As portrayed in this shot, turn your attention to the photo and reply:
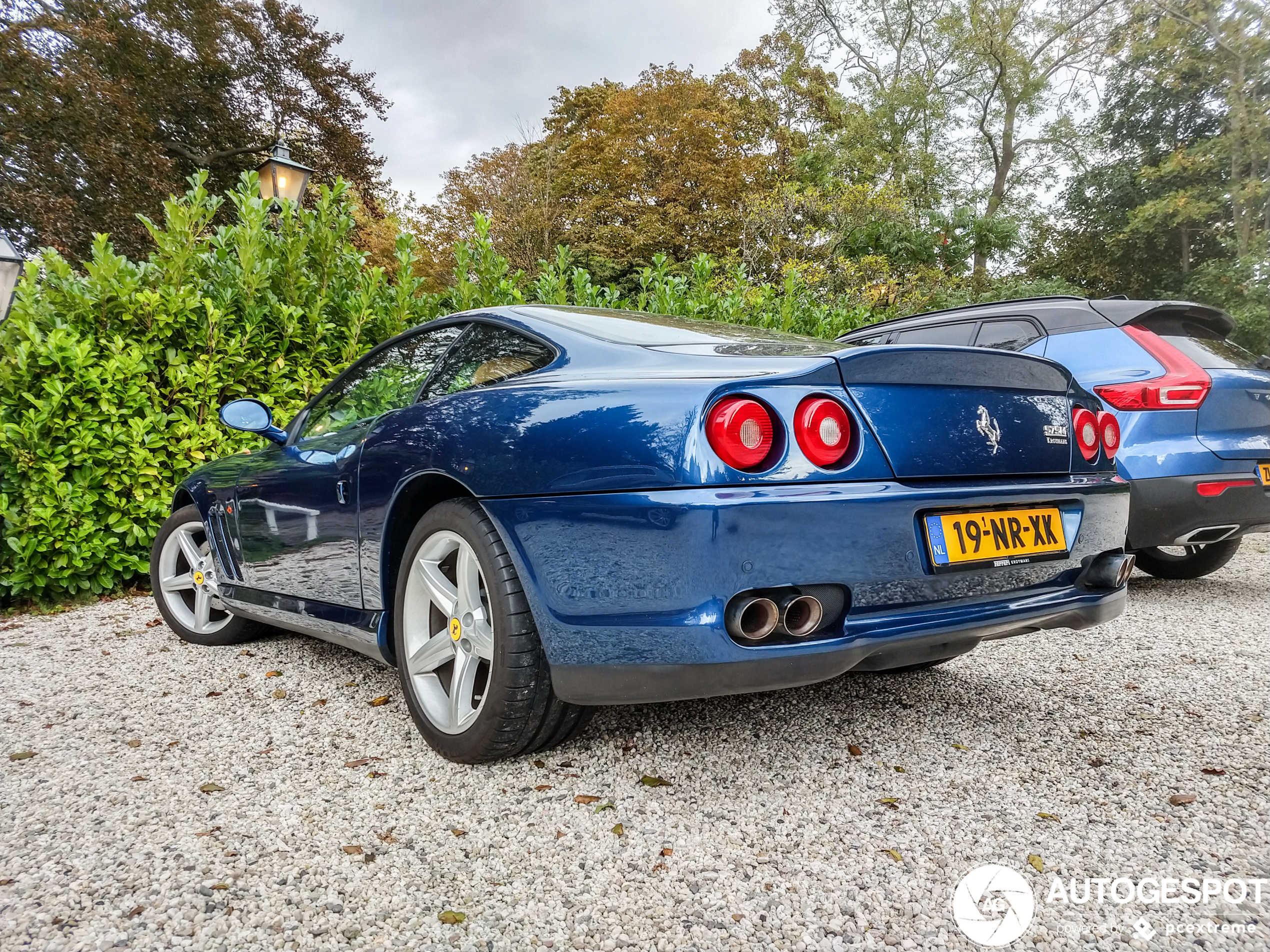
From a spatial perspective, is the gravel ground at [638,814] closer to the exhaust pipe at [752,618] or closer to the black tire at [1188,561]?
the exhaust pipe at [752,618]

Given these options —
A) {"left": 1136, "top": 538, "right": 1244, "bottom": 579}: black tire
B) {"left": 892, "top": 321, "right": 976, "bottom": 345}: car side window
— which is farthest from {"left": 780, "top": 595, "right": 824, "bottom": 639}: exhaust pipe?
{"left": 1136, "top": 538, "right": 1244, "bottom": 579}: black tire

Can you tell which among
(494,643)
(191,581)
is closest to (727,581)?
(494,643)

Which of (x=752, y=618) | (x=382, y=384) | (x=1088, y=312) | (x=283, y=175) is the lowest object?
(x=752, y=618)

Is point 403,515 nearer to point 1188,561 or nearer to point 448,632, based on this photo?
point 448,632

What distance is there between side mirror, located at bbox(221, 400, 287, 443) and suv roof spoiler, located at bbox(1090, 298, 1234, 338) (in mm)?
4246

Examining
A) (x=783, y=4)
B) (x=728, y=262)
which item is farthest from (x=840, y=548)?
(x=783, y=4)

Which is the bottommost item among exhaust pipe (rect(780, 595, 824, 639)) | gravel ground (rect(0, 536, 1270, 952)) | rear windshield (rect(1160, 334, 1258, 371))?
gravel ground (rect(0, 536, 1270, 952))

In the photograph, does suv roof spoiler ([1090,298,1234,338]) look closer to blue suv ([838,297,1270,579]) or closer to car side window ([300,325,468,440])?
blue suv ([838,297,1270,579])

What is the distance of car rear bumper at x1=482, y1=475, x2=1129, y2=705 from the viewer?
1687 mm

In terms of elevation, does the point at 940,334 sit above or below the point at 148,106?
below

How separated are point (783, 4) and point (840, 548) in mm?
30741

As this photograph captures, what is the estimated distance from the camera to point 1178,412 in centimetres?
399

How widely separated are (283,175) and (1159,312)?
287 inches

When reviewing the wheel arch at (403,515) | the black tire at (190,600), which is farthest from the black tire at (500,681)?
the black tire at (190,600)
